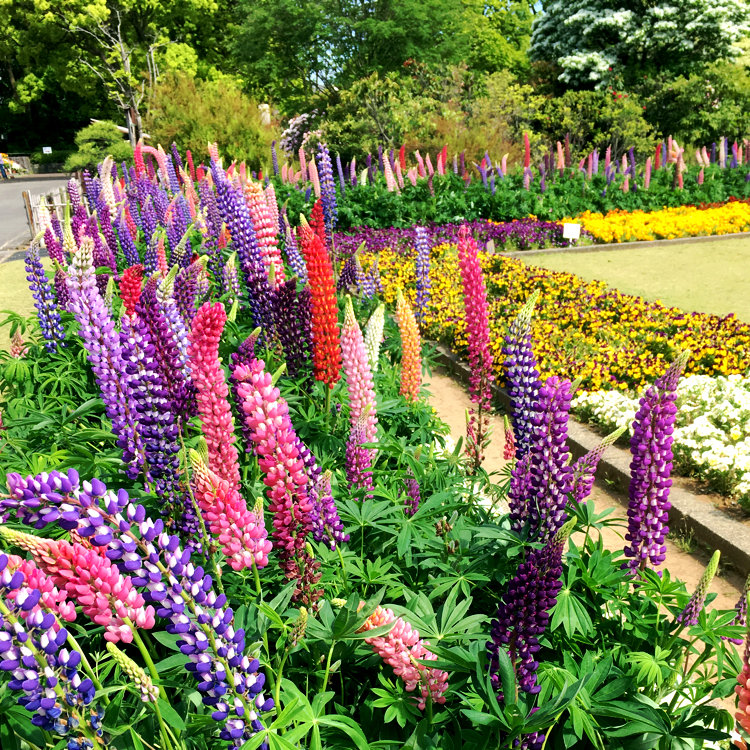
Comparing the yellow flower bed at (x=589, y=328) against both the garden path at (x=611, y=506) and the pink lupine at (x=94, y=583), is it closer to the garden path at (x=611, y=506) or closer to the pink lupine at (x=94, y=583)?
the garden path at (x=611, y=506)

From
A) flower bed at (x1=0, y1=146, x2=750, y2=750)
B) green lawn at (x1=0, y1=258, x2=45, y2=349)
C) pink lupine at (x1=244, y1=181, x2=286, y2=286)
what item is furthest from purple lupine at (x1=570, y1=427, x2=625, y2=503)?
green lawn at (x1=0, y1=258, x2=45, y2=349)

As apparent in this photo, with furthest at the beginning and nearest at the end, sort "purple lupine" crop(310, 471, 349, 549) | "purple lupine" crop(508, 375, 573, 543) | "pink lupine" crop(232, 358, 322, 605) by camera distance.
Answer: "purple lupine" crop(310, 471, 349, 549) < "purple lupine" crop(508, 375, 573, 543) < "pink lupine" crop(232, 358, 322, 605)

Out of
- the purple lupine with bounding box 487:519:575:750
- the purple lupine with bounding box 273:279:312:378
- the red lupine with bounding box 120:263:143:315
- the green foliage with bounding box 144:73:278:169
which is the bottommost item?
the purple lupine with bounding box 487:519:575:750

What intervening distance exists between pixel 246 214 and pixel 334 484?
7.10 feet

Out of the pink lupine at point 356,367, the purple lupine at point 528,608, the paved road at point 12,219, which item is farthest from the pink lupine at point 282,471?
the paved road at point 12,219

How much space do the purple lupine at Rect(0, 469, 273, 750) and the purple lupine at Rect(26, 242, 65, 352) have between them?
3.70m

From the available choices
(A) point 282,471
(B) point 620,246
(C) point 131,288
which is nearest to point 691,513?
(A) point 282,471

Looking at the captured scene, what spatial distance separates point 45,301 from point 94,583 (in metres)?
3.92

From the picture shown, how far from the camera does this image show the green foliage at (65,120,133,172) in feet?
95.5

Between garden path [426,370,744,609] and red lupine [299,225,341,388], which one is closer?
red lupine [299,225,341,388]

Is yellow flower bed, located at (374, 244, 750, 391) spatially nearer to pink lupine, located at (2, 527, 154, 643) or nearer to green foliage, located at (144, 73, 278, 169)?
pink lupine, located at (2, 527, 154, 643)

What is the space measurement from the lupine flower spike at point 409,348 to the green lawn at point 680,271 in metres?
6.48

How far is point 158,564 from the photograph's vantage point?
4.50ft

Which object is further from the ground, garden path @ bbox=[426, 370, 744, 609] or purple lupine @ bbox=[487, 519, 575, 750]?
purple lupine @ bbox=[487, 519, 575, 750]
